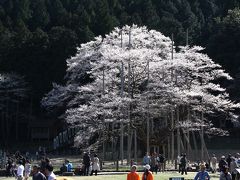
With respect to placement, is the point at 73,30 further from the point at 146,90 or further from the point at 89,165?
the point at 89,165

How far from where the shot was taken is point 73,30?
76938mm

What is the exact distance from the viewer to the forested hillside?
232ft

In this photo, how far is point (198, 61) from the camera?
161ft

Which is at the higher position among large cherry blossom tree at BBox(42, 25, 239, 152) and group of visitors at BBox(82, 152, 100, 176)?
large cherry blossom tree at BBox(42, 25, 239, 152)

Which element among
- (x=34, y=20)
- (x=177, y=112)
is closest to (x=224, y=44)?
(x=177, y=112)

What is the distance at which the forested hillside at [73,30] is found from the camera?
70812 mm

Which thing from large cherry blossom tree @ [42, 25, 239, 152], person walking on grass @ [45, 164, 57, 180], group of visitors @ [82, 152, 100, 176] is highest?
large cherry blossom tree @ [42, 25, 239, 152]

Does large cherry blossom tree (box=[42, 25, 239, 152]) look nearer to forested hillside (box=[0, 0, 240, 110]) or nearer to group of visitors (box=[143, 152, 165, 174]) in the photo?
group of visitors (box=[143, 152, 165, 174])

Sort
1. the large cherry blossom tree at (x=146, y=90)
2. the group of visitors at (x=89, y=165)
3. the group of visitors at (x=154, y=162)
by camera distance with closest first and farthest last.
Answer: the group of visitors at (x=89, y=165)
the group of visitors at (x=154, y=162)
the large cherry blossom tree at (x=146, y=90)

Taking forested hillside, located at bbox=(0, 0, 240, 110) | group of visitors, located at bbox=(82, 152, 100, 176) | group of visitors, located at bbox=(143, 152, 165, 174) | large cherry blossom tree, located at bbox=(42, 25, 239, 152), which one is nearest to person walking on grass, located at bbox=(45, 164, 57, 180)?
group of visitors, located at bbox=(82, 152, 100, 176)

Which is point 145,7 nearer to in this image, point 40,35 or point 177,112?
point 40,35

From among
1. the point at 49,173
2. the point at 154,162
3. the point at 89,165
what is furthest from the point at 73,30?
the point at 49,173

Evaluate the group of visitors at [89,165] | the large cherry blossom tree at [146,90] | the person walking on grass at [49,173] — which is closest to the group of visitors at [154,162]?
the group of visitors at [89,165]

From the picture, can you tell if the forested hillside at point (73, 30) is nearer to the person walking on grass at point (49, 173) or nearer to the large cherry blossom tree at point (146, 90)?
the large cherry blossom tree at point (146, 90)
